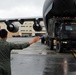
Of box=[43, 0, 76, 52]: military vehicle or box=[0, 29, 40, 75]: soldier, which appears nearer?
box=[0, 29, 40, 75]: soldier

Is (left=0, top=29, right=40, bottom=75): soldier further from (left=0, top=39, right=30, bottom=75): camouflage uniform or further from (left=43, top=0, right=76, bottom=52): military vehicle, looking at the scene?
(left=43, top=0, right=76, bottom=52): military vehicle

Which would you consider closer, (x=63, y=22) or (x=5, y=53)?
(x=5, y=53)

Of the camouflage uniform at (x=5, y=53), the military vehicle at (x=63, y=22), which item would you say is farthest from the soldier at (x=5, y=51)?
the military vehicle at (x=63, y=22)

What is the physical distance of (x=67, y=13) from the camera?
2666 cm

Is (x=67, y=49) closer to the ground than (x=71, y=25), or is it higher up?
closer to the ground

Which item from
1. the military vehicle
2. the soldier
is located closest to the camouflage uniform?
the soldier

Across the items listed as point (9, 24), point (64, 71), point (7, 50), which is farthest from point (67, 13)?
point (7, 50)

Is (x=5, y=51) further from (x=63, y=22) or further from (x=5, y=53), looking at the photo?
(x=63, y=22)

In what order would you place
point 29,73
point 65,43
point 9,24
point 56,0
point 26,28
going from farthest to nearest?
point 26,28, point 9,24, point 56,0, point 65,43, point 29,73

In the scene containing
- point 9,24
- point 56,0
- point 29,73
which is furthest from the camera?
point 9,24

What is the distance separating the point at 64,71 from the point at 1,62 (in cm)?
693

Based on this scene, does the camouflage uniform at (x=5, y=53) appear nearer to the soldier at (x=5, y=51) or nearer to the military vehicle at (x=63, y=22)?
the soldier at (x=5, y=51)

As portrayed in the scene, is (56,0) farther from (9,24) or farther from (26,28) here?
(26,28)

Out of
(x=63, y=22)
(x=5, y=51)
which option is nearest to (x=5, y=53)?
(x=5, y=51)
